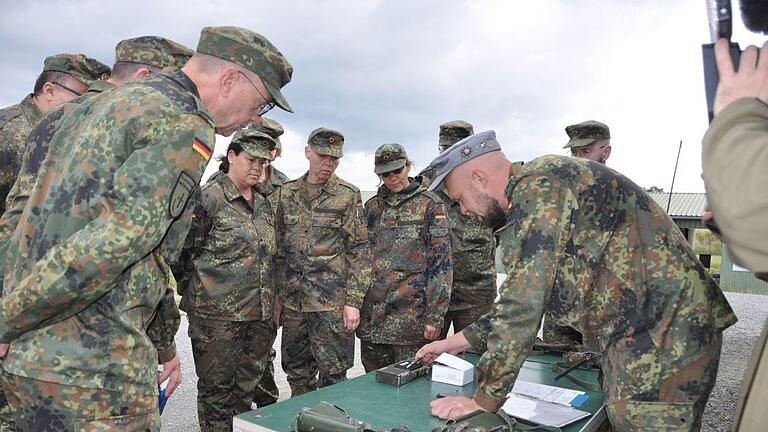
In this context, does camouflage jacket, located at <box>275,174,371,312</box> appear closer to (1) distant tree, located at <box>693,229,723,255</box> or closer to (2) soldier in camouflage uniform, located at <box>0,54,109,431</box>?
(2) soldier in camouflage uniform, located at <box>0,54,109,431</box>

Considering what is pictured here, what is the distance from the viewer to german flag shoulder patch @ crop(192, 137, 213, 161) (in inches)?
70.2

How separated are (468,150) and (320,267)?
8.41 feet

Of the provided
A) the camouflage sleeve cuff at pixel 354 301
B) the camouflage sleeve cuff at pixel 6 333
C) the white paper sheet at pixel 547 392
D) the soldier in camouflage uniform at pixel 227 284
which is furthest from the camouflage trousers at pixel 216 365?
the camouflage sleeve cuff at pixel 6 333

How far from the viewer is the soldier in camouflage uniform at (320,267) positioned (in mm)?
4832

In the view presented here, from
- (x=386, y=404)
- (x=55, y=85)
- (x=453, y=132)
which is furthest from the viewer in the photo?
(x=453, y=132)

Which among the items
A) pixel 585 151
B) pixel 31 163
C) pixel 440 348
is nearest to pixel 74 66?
pixel 31 163

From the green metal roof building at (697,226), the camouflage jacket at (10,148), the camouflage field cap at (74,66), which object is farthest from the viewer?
the green metal roof building at (697,226)

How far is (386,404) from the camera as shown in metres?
2.49

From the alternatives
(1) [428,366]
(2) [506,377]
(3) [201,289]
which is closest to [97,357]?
(2) [506,377]

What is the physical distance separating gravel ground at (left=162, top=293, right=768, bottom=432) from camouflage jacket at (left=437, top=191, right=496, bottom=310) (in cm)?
166

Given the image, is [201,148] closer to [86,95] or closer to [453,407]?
[86,95]

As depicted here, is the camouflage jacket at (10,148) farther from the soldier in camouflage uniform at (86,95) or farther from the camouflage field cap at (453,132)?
the camouflage field cap at (453,132)

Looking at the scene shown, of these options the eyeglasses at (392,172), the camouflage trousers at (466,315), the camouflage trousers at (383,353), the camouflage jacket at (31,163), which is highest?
the eyeglasses at (392,172)

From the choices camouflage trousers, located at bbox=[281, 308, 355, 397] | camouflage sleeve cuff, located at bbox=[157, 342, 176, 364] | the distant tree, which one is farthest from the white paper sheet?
the distant tree
